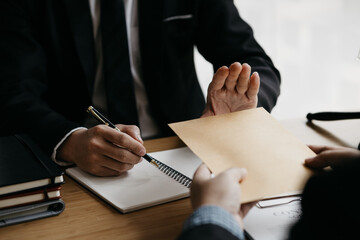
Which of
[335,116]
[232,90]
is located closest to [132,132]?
[232,90]

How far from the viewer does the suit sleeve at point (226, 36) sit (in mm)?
1395

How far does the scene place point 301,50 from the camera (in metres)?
2.86

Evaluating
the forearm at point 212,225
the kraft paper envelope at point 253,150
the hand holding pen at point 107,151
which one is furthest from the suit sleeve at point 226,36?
the forearm at point 212,225

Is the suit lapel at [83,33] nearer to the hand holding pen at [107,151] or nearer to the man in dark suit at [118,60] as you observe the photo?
the man in dark suit at [118,60]

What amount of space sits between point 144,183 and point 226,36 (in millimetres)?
708

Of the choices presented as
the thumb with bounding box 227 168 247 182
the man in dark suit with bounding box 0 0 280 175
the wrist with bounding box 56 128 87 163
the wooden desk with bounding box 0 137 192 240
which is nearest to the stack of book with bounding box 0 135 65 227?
the wooden desk with bounding box 0 137 192 240

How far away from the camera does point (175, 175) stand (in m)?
0.93

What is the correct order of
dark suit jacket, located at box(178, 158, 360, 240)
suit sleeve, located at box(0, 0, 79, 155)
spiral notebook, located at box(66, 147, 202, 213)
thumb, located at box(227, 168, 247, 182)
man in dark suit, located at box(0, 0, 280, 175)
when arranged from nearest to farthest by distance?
dark suit jacket, located at box(178, 158, 360, 240)
thumb, located at box(227, 168, 247, 182)
spiral notebook, located at box(66, 147, 202, 213)
suit sleeve, located at box(0, 0, 79, 155)
man in dark suit, located at box(0, 0, 280, 175)

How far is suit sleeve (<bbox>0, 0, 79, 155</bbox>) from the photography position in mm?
1085

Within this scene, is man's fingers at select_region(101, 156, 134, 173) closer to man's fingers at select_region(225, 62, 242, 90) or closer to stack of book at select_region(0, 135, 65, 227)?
stack of book at select_region(0, 135, 65, 227)

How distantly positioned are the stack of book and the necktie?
0.49m

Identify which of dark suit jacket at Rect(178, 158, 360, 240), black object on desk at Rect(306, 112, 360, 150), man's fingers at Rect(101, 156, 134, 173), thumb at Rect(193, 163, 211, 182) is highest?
dark suit jacket at Rect(178, 158, 360, 240)

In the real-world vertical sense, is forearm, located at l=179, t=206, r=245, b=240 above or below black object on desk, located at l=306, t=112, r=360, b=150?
above

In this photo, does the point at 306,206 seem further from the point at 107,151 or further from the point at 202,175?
the point at 107,151
